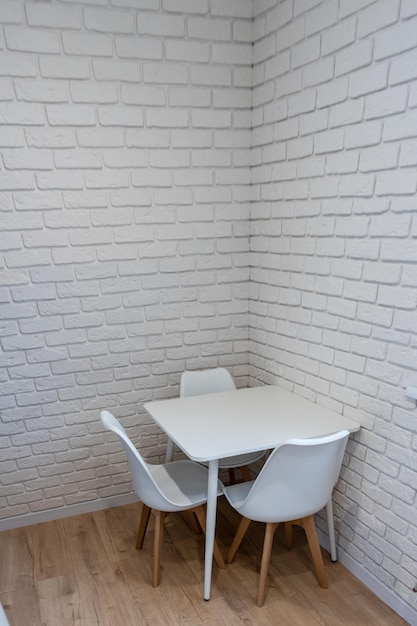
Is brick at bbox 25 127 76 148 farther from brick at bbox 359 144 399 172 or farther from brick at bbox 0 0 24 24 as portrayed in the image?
brick at bbox 359 144 399 172

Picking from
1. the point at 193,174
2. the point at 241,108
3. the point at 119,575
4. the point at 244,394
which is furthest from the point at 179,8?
the point at 119,575

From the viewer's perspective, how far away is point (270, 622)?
164 centimetres

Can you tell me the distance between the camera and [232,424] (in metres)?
1.79

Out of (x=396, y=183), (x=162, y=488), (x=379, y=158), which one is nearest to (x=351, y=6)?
(x=379, y=158)

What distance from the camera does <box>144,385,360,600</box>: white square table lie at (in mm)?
1611

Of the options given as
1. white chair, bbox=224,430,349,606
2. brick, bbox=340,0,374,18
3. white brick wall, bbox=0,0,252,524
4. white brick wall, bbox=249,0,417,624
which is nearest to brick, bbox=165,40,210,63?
white brick wall, bbox=0,0,252,524

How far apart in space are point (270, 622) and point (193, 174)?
2.00 metres

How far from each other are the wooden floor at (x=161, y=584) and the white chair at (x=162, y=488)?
0.11m

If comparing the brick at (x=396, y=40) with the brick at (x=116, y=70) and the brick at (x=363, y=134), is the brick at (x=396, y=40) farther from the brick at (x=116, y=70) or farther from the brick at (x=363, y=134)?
the brick at (x=116, y=70)

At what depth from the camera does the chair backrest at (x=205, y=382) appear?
7.32 feet

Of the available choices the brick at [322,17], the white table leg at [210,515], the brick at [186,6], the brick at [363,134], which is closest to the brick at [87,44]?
the brick at [186,6]

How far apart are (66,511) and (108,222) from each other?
1534mm

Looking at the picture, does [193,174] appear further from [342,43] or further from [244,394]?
[244,394]

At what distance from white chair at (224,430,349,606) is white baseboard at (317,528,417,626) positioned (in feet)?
1.18
